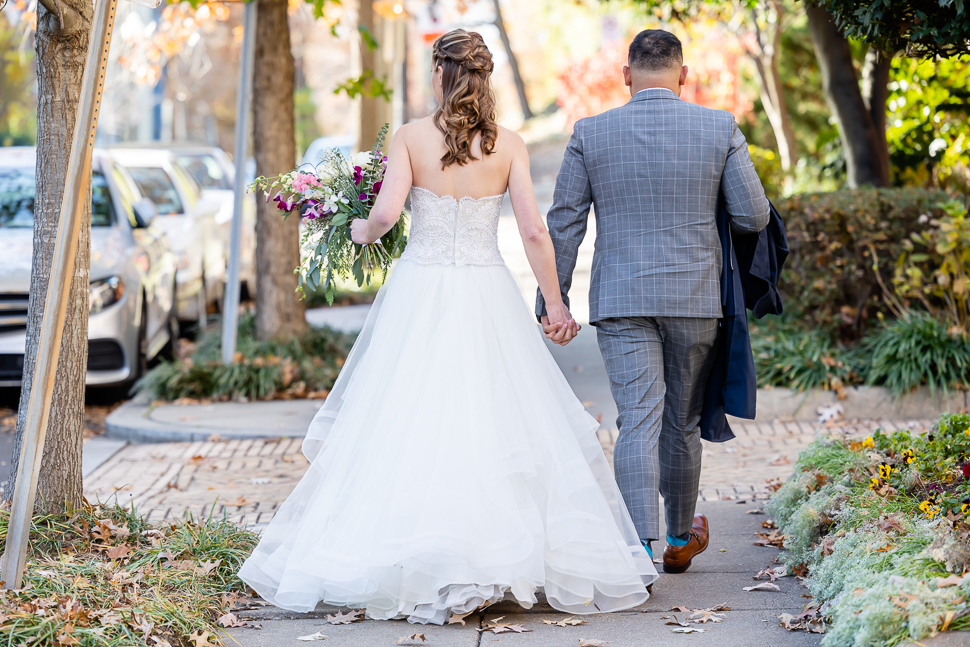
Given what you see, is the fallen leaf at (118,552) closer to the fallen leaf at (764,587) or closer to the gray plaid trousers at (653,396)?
the gray plaid trousers at (653,396)

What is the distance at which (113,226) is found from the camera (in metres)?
8.62

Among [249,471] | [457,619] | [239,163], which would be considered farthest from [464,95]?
[239,163]

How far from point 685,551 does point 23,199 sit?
6.68 metres

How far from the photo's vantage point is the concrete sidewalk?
11.6 ft

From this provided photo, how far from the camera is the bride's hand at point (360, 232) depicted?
399 centimetres

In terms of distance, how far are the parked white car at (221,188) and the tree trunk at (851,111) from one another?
6.38 m

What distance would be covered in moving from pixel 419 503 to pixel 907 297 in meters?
5.38

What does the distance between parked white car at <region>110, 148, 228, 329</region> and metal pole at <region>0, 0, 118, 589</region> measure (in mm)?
6261

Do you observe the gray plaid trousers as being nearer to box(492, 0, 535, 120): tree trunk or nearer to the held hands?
the held hands

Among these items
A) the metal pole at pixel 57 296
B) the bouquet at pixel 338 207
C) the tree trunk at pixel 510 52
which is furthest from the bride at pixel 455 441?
the tree trunk at pixel 510 52

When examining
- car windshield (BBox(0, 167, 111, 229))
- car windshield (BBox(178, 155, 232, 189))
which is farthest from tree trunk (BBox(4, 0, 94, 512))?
car windshield (BBox(178, 155, 232, 189))

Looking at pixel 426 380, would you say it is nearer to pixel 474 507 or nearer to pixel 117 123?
pixel 474 507

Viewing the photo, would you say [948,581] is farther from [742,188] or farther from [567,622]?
[742,188]

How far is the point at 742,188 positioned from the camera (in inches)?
154
